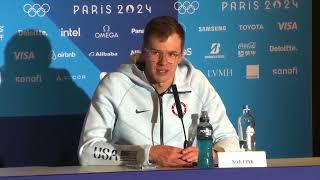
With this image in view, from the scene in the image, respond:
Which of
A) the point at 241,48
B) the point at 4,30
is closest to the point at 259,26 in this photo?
the point at 241,48

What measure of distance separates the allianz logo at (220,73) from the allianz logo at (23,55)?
4.18 feet

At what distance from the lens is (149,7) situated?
14.5 ft

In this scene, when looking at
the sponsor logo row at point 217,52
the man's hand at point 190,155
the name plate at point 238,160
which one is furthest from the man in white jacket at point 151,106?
the sponsor logo row at point 217,52

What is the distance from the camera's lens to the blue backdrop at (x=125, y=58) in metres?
4.30

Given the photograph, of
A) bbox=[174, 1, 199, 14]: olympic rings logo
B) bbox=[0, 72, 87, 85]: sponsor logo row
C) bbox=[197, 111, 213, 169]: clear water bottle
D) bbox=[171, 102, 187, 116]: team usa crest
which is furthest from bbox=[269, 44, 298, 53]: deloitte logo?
bbox=[197, 111, 213, 169]: clear water bottle

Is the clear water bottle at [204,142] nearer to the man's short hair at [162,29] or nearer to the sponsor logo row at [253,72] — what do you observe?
the man's short hair at [162,29]

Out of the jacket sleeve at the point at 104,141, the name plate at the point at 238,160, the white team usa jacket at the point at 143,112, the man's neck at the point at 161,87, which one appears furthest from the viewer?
the man's neck at the point at 161,87

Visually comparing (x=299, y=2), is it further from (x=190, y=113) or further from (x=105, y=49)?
(x=190, y=113)

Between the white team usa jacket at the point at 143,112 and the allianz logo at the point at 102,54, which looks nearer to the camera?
the white team usa jacket at the point at 143,112

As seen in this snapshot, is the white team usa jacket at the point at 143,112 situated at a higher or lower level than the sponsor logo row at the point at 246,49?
lower

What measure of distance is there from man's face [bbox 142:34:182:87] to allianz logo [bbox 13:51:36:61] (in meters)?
1.53

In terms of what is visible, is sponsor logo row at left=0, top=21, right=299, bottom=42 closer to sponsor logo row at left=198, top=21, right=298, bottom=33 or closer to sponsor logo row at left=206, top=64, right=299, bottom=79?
sponsor logo row at left=198, top=21, right=298, bottom=33

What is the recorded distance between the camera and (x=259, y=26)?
447cm

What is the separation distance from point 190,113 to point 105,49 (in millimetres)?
1434
